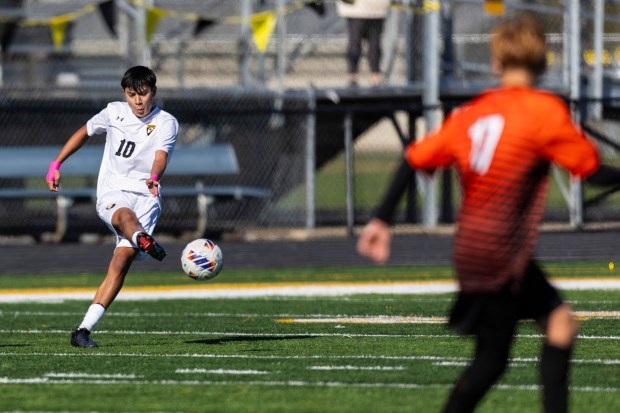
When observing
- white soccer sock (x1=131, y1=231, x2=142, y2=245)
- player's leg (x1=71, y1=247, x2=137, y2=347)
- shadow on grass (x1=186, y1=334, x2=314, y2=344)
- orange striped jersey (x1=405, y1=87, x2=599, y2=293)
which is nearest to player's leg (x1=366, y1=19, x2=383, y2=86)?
shadow on grass (x1=186, y1=334, x2=314, y2=344)

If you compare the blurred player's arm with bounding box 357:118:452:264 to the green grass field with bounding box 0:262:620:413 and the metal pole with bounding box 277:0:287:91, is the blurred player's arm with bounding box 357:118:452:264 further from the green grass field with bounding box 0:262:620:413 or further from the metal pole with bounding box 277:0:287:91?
the metal pole with bounding box 277:0:287:91

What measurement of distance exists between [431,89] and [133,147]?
1264 centimetres

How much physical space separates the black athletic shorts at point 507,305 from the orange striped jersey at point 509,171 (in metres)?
0.05

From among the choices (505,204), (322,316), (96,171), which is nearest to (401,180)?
(505,204)

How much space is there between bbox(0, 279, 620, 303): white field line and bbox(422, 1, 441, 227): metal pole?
21.3 ft

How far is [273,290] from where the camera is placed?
14.8m

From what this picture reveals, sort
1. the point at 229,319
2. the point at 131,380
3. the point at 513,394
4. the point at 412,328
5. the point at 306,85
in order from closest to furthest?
the point at 513,394 → the point at 131,380 → the point at 412,328 → the point at 229,319 → the point at 306,85

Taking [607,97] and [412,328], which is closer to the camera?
[412,328]

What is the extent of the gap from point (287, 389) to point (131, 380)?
912mm

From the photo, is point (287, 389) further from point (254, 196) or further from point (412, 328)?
point (254, 196)

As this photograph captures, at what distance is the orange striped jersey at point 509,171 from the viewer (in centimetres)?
553

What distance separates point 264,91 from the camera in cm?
2234

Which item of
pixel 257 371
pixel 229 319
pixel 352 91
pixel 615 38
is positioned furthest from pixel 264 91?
pixel 257 371

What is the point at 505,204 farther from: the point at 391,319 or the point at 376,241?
the point at 391,319
